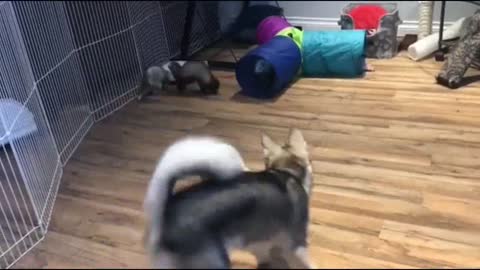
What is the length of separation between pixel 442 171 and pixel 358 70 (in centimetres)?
85

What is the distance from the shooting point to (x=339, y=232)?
1296mm

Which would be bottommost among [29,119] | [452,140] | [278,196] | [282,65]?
[452,140]

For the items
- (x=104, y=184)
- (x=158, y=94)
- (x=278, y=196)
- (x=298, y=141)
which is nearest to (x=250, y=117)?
(x=158, y=94)

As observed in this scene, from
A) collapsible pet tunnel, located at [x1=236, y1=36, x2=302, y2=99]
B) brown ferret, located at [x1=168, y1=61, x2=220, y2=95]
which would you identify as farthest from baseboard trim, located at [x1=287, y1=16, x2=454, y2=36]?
brown ferret, located at [x1=168, y1=61, x2=220, y2=95]

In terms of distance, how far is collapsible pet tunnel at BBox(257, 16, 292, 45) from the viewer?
99.3 inches

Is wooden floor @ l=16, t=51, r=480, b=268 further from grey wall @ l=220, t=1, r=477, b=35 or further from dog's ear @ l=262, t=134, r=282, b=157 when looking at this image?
grey wall @ l=220, t=1, r=477, b=35

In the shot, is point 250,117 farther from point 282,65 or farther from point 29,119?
point 29,119

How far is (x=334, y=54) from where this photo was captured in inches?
90.1

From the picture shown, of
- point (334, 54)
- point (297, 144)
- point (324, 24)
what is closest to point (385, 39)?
point (334, 54)

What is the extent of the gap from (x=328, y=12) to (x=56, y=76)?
1.63 m

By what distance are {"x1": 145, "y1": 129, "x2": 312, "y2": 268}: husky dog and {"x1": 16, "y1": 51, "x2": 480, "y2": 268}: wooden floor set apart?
0.04 m

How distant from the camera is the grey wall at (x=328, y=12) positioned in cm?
261

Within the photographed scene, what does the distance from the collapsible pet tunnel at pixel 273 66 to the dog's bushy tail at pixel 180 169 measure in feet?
4.57

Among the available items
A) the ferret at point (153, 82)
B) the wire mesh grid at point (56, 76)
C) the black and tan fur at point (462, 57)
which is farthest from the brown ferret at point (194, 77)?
the black and tan fur at point (462, 57)
